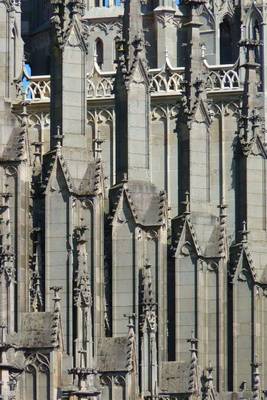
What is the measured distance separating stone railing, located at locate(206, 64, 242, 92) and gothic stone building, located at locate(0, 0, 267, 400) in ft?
0.98

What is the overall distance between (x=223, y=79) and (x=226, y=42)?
8.72 metres

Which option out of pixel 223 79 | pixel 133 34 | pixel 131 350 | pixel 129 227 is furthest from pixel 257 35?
pixel 131 350

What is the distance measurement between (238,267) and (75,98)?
852cm

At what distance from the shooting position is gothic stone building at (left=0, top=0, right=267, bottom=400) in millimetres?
80938

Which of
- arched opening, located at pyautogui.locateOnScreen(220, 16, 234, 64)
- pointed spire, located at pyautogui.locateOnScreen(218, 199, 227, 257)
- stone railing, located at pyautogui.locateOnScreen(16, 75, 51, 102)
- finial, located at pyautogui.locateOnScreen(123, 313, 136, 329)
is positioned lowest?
finial, located at pyautogui.locateOnScreen(123, 313, 136, 329)

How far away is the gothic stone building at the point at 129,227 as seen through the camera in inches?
3187

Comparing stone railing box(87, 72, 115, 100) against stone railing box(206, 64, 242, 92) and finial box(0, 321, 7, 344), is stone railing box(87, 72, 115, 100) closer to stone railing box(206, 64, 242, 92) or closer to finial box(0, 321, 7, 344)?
stone railing box(206, 64, 242, 92)

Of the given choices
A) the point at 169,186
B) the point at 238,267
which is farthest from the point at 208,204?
the point at 169,186

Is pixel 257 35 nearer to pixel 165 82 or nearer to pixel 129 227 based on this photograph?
pixel 165 82

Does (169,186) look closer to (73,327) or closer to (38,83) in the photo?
(38,83)

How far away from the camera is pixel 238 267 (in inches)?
3541

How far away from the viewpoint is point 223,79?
99688mm

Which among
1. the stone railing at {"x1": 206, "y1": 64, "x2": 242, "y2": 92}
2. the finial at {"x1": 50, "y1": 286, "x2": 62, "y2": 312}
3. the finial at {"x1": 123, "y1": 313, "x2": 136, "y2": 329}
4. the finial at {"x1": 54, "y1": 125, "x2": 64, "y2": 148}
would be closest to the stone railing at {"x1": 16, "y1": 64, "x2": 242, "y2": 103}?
the stone railing at {"x1": 206, "y1": 64, "x2": 242, "y2": 92}

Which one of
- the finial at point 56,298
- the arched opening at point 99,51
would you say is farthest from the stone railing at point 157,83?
the finial at point 56,298
